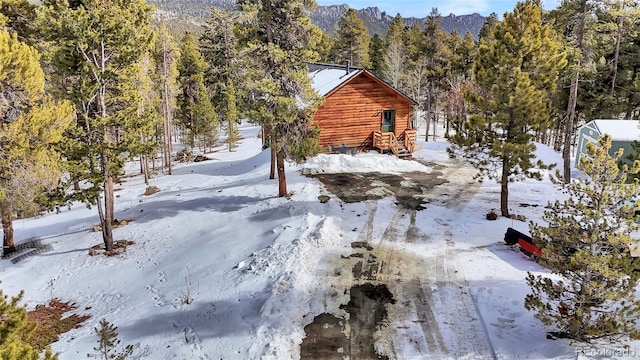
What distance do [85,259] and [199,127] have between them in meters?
27.7

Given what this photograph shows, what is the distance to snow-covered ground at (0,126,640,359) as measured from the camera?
9.91 m

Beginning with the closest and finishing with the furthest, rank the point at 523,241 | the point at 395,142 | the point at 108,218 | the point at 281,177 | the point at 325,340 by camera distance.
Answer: the point at 325,340, the point at 523,241, the point at 108,218, the point at 281,177, the point at 395,142

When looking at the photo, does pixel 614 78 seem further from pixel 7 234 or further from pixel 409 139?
pixel 7 234

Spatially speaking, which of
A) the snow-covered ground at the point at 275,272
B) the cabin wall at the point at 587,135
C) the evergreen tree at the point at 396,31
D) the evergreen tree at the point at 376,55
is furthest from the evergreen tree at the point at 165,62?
the cabin wall at the point at 587,135

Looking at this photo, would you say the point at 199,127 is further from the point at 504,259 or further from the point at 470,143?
the point at 504,259

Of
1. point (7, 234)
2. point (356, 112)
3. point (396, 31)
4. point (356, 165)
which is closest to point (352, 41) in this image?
point (396, 31)

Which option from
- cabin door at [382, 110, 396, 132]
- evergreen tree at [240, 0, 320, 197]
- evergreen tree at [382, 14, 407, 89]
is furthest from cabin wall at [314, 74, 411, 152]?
evergreen tree at [382, 14, 407, 89]

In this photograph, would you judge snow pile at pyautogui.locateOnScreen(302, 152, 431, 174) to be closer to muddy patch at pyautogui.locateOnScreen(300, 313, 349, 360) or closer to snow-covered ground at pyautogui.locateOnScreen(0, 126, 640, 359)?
snow-covered ground at pyautogui.locateOnScreen(0, 126, 640, 359)

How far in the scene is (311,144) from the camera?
19.1 metres

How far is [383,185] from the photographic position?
72.3 feet

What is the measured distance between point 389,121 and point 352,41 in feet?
91.4

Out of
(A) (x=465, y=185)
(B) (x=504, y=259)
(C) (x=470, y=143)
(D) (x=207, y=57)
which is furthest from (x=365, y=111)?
(D) (x=207, y=57)

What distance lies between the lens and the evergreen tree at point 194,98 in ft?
138

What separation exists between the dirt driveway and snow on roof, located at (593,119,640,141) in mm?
15710
